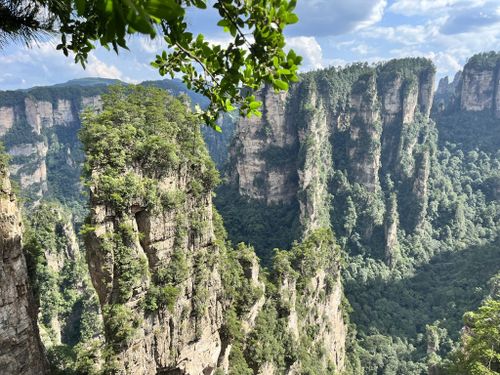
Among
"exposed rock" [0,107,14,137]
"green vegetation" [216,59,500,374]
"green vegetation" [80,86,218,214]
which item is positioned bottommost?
"green vegetation" [216,59,500,374]

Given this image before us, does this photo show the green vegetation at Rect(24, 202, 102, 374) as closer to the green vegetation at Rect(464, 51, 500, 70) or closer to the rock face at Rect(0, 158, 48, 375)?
the rock face at Rect(0, 158, 48, 375)

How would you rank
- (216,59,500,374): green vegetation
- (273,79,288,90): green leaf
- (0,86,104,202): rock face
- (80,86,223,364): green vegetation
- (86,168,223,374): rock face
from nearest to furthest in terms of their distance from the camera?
(273,79,288,90): green leaf < (80,86,223,364): green vegetation < (86,168,223,374): rock face < (216,59,500,374): green vegetation < (0,86,104,202): rock face

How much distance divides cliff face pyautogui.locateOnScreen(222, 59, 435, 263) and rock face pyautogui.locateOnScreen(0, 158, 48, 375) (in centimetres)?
4944

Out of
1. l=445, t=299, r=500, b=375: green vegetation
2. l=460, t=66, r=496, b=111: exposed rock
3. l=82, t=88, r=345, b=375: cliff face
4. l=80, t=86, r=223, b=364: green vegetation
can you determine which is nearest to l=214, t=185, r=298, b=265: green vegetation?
l=82, t=88, r=345, b=375: cliff face

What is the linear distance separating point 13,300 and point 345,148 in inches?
2779

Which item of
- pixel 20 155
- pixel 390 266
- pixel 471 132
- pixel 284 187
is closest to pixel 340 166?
pixel 284 187

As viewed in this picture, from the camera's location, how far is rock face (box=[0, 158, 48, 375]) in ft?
35.6

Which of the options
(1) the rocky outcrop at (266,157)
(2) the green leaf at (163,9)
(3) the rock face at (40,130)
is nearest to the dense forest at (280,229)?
(1) the rocky outcrop at (266,157)

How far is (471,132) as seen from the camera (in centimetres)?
9356

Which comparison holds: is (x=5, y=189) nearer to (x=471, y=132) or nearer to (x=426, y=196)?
(x=426, y=196)

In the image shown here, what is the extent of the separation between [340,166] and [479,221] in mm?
28938

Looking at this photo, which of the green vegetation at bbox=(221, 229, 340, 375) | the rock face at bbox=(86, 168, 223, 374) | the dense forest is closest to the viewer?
the rock face at bbox=(86, 168, 223, 374)

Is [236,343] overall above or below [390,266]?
above

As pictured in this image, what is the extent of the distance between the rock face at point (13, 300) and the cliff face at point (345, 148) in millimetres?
49439
